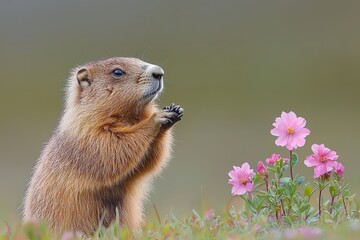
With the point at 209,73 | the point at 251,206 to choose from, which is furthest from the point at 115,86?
the point at 209,73

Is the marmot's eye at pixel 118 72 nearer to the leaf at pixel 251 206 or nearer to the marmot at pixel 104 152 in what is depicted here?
the marmot at pixel 104 152

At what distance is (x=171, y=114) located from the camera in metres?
7.24

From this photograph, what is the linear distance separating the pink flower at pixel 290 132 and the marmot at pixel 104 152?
899mm

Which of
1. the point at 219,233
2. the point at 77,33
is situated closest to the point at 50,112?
the point at 77,33

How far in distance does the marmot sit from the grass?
0.62 m

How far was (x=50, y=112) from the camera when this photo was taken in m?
22.1

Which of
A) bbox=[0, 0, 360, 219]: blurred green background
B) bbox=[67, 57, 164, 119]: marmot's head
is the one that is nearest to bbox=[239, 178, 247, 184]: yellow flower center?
bbox=[67, 57, 164, 119]: marmot's head

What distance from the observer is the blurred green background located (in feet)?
58.4

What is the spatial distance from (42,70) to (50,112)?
14.6ft

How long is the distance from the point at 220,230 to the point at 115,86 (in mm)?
1966

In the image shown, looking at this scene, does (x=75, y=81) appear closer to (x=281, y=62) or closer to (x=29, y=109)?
(x=29, y=109)

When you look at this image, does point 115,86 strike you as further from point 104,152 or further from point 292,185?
point 292,185

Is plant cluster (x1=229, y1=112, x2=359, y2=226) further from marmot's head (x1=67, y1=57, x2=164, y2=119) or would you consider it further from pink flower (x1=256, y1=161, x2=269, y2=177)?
marmot's head (x1=67, y1=57, x2=164, y2=119)

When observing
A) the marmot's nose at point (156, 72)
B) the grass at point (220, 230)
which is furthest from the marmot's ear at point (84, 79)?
the grass at point (220, 230)
